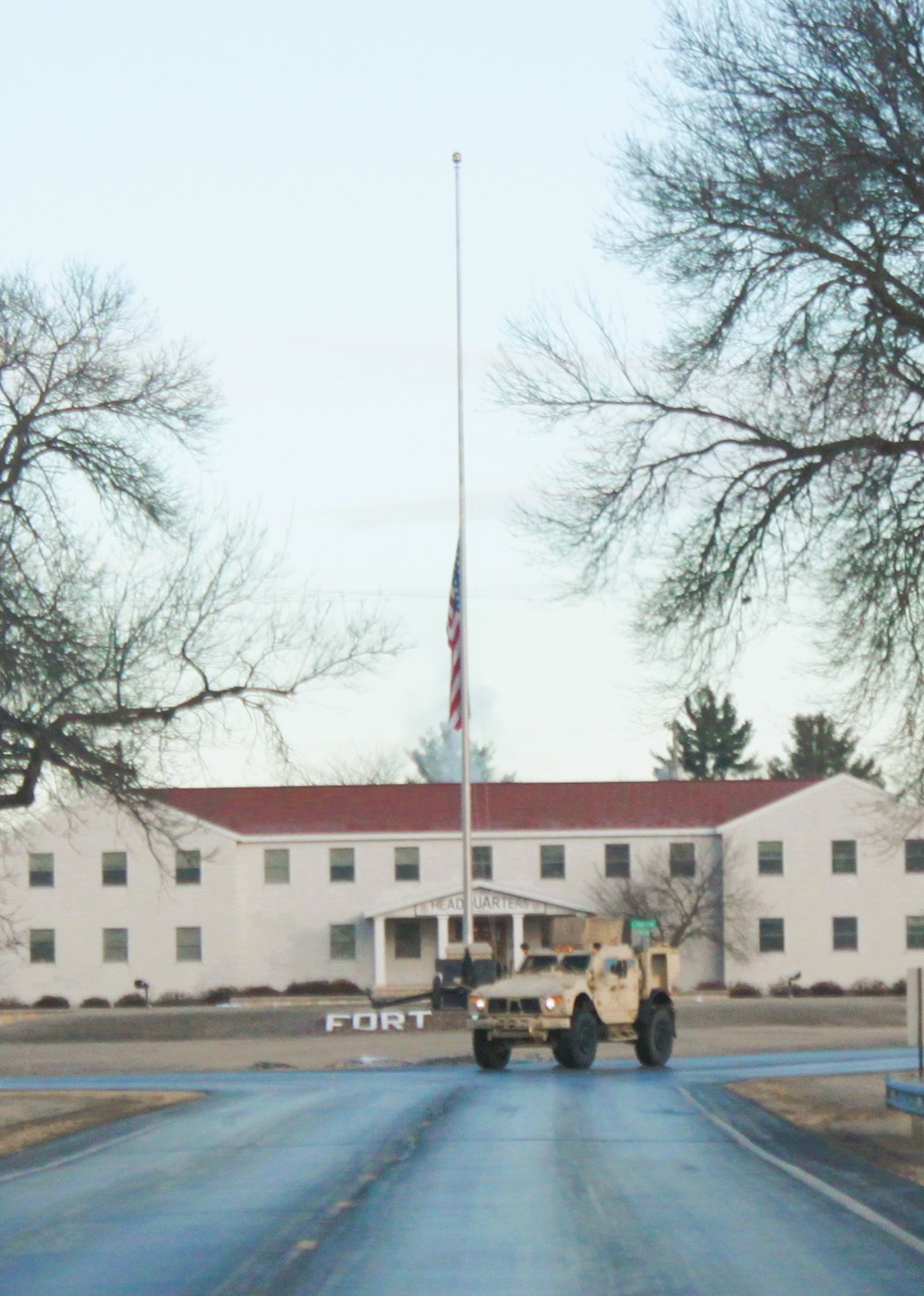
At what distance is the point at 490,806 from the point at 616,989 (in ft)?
137

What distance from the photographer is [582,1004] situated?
28.7m

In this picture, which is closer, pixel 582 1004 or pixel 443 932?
pixel 582 1004

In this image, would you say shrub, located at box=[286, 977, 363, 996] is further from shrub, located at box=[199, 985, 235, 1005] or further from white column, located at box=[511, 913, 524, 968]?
white column, located at box=[511, 913, 524, 968]

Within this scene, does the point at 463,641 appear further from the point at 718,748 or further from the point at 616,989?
the point at 718,748

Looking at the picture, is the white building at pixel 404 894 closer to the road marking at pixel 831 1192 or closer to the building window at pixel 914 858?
the building window at pixel 914 858

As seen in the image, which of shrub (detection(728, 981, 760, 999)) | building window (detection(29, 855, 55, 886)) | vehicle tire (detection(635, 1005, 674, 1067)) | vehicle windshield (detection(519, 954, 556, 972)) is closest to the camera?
vehicle windshield (detection(519, 954, 556, 972))

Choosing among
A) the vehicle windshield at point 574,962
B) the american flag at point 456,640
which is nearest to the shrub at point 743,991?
the american flag at point 456,640

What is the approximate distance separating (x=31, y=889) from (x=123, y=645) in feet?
153

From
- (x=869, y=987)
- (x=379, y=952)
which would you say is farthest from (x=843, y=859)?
(x=379, y=952)

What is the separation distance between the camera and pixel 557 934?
30.5 meters

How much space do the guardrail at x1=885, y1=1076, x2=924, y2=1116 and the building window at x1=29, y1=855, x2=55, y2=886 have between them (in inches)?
2092

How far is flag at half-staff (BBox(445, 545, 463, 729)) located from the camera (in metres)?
36.8

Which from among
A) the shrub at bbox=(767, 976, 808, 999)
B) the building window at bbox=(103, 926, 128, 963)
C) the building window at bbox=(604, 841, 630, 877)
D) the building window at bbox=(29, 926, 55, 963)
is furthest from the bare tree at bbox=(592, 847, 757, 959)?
the building window at bbox=(29, 926, 55, 963)

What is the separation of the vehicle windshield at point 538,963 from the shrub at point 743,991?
36.2m
